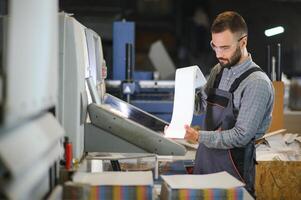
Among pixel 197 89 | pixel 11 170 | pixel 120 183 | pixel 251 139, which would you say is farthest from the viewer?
pixel 197 89

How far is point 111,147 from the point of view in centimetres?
217

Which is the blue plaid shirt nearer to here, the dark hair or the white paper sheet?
the white paper sheet

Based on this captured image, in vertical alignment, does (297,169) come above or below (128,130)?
below

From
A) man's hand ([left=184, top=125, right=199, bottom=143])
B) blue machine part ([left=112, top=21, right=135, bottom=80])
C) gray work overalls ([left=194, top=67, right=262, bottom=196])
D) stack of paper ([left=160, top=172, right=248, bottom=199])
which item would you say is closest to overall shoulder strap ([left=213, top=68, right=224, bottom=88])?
gray work overalls ([left=194, top=67, right=262, bottom=196])

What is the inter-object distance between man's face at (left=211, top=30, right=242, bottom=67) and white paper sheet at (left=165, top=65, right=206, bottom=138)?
0.58 ft

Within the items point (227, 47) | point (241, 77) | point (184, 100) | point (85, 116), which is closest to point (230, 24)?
point (227, 47)

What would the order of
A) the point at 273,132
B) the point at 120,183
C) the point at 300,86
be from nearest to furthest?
the point at 120,183 < the point at 273,132 < the point at 300,86

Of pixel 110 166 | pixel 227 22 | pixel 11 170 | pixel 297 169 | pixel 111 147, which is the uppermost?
pixel 227 22

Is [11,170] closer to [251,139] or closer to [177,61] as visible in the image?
[251,139]

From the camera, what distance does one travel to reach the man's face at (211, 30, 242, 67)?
2.37 m

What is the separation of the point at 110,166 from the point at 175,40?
601 cm

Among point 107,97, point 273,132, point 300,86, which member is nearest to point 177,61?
point 300,86

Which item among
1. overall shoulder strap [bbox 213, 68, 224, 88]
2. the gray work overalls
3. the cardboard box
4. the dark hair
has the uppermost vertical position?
the dark hair

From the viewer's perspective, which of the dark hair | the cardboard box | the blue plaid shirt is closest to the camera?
the blue plaid shirt
